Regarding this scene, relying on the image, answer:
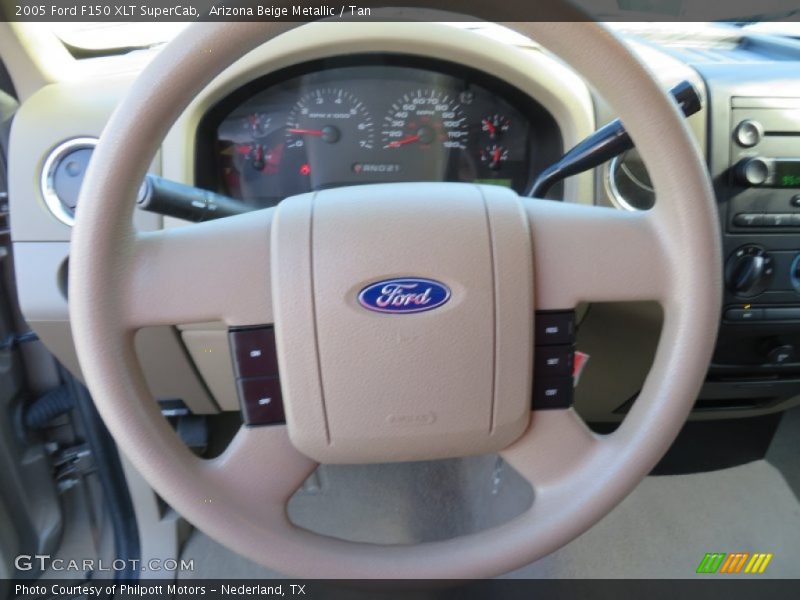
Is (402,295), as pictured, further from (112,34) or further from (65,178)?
(112,34)

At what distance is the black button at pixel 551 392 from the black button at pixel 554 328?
0.15ft

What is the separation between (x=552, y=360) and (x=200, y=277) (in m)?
0.39

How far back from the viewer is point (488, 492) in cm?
151

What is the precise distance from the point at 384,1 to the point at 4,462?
113cm

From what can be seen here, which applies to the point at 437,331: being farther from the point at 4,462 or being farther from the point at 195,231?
the point at 4,462

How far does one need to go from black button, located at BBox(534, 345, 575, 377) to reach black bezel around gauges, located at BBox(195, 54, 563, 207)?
0.43 m

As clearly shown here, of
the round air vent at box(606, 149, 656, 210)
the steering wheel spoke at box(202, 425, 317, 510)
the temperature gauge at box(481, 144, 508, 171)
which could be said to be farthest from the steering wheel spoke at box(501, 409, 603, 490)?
Result: the temperature gauge at box(481, 144, 508, 171)

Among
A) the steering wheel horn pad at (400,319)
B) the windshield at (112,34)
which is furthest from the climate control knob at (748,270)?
the windshield at (112,34)

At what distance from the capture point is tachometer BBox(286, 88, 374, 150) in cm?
102

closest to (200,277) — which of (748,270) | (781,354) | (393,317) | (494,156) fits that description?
(393,317)

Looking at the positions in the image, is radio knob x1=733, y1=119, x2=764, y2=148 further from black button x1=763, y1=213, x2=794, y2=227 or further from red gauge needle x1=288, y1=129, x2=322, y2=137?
red gauge needle x1=288, y1=129, x2=322, y2=137

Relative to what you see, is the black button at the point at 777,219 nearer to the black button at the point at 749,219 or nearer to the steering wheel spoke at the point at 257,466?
the black button at the point at 749,219

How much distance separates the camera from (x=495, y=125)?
105cm

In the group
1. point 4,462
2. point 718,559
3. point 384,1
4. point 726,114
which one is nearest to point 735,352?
point 726,114
